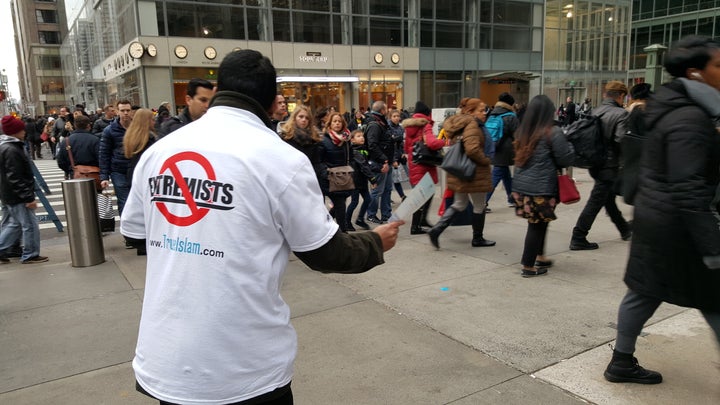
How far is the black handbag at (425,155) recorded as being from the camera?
7207 millimetres

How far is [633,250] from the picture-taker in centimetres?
313

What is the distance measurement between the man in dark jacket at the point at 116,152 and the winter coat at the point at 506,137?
569 cm

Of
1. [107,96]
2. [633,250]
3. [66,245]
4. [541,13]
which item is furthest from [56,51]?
[633,250]

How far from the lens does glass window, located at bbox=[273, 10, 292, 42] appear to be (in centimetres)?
2716

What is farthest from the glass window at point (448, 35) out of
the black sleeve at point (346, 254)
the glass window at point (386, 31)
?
the black sleeve at point (346, 254)

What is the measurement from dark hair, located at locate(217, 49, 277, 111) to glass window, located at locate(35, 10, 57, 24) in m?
107

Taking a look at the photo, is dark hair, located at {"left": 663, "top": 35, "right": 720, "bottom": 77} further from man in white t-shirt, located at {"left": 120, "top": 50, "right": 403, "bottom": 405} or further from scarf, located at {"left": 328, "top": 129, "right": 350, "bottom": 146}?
scarf, located at {"left": 328, "top": 129, "right": 350, "bottom": 146}

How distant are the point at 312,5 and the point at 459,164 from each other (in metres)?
24.5

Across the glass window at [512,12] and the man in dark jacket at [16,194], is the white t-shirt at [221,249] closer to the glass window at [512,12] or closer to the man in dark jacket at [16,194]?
the man in dark jacket at [16,194]

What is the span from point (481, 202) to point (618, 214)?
6.14 feet

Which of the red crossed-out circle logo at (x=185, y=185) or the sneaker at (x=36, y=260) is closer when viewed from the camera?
the red crossed-out circle logo at (x=185, y=185)

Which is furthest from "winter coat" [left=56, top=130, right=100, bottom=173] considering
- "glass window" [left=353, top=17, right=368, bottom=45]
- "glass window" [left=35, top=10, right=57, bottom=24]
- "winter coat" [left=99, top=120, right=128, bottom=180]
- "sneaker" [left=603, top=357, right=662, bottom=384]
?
"glass window" [left=35, top=10, right=57, bottom=24]

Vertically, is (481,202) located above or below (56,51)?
below

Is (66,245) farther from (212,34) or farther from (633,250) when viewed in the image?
(212,34)
